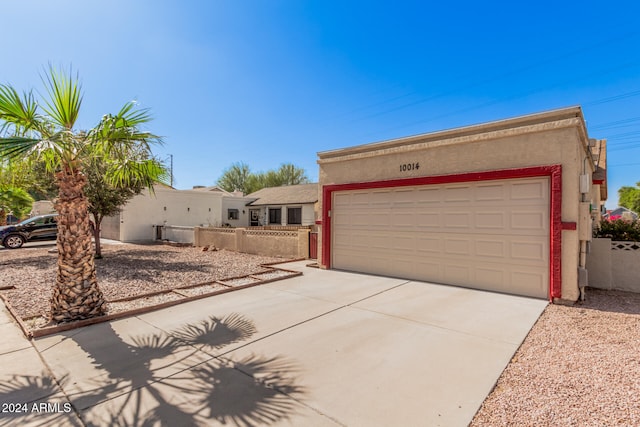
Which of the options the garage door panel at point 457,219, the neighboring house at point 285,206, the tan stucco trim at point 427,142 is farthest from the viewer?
the neighboring house at point 285,206

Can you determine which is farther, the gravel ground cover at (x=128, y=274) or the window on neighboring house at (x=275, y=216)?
the window on neighboring house at (x=275, y=216)

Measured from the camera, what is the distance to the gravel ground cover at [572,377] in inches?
102

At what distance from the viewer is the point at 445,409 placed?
2.75 m

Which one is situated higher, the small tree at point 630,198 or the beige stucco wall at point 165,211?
the small tree at point 630,198

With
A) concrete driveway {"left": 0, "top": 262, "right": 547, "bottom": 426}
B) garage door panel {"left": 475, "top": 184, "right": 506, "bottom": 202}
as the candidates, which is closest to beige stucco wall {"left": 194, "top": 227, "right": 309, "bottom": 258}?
concrete driveway {"left": 0, "top": 262, "right": 547, "bottom": 426}

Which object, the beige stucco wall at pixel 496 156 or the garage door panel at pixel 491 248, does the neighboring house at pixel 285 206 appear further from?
the garage door panel at pixel 491 248

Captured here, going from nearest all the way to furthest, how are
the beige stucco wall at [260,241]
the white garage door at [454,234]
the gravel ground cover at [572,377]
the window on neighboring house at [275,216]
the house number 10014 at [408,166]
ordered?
the gravel ground cover at [572,377] < the white garage door at [454,234] < the house number 10014 at [408,166] < the beige stucco wall at [260,241] < the window on neighboring house at [275,216]

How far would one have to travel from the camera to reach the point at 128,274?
891cm

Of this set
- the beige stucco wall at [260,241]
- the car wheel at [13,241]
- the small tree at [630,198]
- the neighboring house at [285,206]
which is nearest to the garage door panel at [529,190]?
the beige stucco wall at [260,241]

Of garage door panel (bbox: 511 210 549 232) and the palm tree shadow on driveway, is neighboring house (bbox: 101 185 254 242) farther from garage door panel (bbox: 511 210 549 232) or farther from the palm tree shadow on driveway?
garage door panel (bbox: 511 210 549 232)

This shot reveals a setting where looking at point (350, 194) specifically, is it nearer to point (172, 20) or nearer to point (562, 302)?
point (562, 302)

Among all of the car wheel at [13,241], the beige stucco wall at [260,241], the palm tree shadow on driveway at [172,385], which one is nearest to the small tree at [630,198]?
the beige stucco wall at [260,241]

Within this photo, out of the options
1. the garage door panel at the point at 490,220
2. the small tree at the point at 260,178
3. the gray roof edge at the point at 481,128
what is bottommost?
the garage door panel at the point at 490,220

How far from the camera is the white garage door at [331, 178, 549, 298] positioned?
6.35 meters
